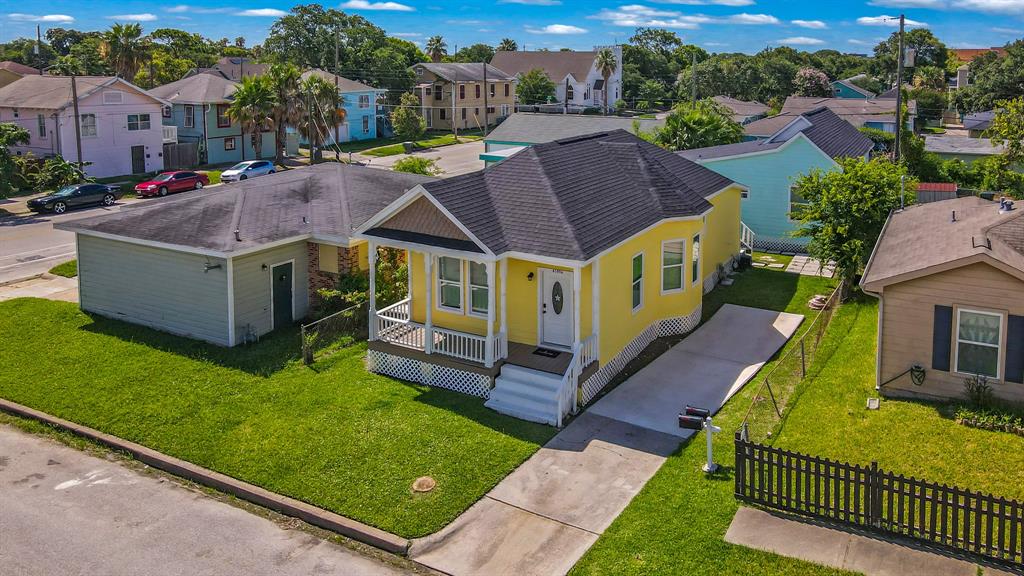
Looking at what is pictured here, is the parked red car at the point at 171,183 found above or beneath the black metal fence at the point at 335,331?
above

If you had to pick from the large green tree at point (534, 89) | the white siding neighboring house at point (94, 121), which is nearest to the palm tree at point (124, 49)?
the white siding neighboring house at point (94, 121)

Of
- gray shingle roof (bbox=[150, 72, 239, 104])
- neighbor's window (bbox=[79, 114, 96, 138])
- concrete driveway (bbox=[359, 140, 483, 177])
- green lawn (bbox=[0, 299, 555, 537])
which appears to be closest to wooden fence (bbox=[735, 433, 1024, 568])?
green lawn (bbox=[0, 299, 555, 537])

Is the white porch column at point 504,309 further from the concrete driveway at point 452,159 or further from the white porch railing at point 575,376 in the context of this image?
the concrete driveway at point 452,159

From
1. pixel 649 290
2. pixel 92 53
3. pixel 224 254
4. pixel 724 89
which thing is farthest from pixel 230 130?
pixel 724 89

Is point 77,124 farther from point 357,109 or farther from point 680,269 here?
point 680,269

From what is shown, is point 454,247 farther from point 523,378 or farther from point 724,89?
point 724,89

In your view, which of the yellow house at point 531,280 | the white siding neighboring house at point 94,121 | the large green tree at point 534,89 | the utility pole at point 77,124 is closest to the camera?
the yellow house at point 531,280
